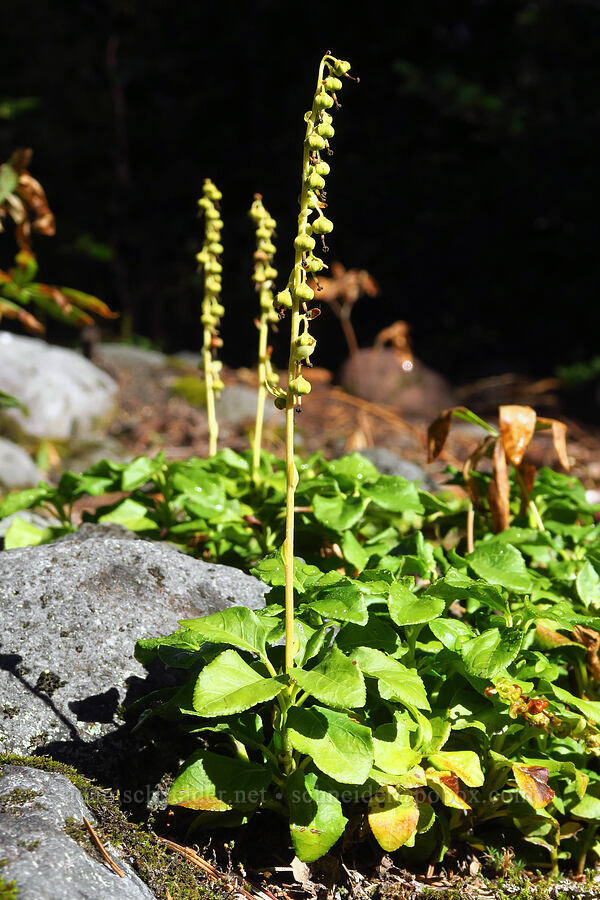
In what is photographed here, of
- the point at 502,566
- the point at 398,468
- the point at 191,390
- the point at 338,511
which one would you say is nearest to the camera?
the point at 502,566

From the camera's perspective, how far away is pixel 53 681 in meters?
1.97

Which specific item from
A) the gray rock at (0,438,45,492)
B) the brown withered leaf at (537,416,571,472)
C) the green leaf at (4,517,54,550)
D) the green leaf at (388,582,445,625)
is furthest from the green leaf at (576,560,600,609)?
the gray rock at (0,438,45,492)

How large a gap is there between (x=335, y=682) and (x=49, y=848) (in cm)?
59

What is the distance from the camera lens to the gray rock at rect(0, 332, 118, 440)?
6473 millimetres

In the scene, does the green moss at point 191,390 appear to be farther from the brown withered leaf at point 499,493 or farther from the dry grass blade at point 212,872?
the dry grass blade at point 212,872

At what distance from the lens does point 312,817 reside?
1.62m

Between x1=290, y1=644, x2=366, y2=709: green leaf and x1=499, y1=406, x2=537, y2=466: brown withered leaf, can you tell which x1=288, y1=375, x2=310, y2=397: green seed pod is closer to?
x1=290, y1=644, x2=366, y2=709: green leaf

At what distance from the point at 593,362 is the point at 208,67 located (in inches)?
262

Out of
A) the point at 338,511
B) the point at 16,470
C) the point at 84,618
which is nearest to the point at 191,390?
the point at 16,470

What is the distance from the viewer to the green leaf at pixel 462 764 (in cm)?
173

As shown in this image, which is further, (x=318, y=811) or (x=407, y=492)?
(x=407, y=492)

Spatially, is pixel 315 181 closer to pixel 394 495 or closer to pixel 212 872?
pixel 394 495

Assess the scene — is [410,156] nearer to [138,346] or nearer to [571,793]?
[138,346]

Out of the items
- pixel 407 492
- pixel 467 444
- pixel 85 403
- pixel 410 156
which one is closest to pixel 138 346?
pixel 85 403
